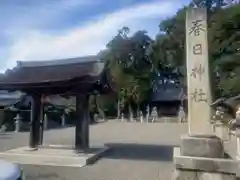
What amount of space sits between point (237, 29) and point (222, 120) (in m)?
13.2

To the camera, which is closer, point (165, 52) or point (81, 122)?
point (81, 122)

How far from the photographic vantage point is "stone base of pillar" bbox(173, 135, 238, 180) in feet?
17.5

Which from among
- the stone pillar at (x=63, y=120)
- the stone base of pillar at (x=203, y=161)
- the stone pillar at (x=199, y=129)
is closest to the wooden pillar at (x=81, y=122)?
the stone pillar at (x=199, y=129)

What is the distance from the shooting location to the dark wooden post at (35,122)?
10.5 metres

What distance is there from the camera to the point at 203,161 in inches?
215

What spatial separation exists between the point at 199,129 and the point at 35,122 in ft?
21.9

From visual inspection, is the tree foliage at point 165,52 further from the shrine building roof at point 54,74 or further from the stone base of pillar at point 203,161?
the stone base of pillar at point 203,161

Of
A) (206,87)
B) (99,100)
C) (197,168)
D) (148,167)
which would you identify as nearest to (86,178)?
(148,167)

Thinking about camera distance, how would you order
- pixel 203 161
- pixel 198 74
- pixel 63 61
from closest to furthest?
pixel 203 161
pixel 198 74
pixel 63 61

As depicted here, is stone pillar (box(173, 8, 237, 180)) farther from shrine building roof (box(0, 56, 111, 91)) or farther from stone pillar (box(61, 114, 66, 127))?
stone pillar (box(61, 114, 66, 127))

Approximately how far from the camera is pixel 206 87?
6199 millimetres

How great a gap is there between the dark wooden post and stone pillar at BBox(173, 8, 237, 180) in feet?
20.5

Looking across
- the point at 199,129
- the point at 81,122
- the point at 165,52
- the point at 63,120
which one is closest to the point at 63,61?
the point at 81,122

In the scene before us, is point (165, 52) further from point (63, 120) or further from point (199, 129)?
point (199, 129)
